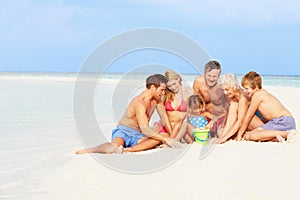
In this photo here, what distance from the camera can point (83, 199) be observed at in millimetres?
3354

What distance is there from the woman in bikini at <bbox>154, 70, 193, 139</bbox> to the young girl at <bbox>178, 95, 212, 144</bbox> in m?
0.10

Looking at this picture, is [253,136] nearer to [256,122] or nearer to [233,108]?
[256,122]

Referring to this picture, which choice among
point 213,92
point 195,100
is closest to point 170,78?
point 195,100

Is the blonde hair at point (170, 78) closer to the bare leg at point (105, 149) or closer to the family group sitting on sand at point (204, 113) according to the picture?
the family group sitting on sand at point (204, 113)

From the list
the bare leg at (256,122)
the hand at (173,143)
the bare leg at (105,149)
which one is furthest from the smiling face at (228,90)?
the bare leg at (105,149)

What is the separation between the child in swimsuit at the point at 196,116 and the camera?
5.89 metres

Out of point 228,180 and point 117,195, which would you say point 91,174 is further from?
point 228,180

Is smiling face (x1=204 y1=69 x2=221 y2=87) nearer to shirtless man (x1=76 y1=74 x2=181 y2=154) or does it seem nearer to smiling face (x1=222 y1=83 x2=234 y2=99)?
smiling face (x1=222 y1=83 x2=234 y2=99)

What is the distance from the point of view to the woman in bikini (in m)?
5.75

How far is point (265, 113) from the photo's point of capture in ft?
19.7

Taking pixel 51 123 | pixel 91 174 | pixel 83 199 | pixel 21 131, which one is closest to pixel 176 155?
pixel 91 174

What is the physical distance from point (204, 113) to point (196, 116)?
235 millimetres

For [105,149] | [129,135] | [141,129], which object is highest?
[141,129]

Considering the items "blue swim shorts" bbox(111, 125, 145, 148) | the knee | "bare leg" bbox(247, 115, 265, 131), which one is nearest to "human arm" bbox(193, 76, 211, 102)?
"bare leg" bbox(247, 115, 265, 131)
